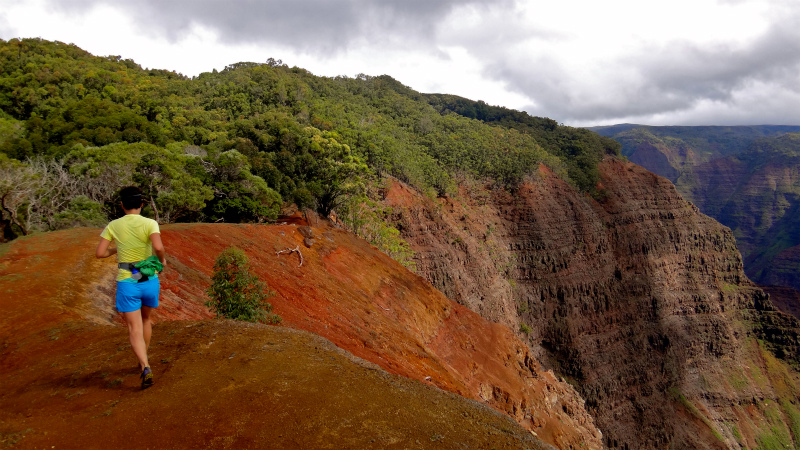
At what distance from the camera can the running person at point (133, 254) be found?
543 cm

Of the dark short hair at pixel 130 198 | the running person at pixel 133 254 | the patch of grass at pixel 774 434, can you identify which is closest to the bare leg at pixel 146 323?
the running person at pixel 133 254

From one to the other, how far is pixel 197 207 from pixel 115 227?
57.4ft

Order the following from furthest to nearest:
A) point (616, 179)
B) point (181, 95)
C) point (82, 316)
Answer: point (616, 179), point (181, 95), point (82, 316)

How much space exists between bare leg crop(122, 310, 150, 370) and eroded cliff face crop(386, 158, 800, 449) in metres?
30.9

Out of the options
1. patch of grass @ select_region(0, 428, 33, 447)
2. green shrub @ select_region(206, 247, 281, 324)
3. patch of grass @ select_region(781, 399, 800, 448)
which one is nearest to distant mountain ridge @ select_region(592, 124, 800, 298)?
patch of grass @ select_region(781, 399, 800, 448)

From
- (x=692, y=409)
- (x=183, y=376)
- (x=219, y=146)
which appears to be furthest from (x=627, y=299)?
(x=183, y=376)

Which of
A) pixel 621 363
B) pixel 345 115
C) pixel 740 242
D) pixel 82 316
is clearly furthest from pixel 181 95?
pixel 740 242

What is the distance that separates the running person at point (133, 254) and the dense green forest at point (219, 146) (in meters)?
13.2

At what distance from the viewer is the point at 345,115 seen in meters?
46.5

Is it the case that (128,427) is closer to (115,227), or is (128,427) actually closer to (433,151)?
(115,227)

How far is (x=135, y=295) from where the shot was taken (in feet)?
18.0

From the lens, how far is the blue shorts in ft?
17.8

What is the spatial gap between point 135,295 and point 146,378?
44.2 inches

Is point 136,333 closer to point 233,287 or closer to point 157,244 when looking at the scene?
point 157,244
